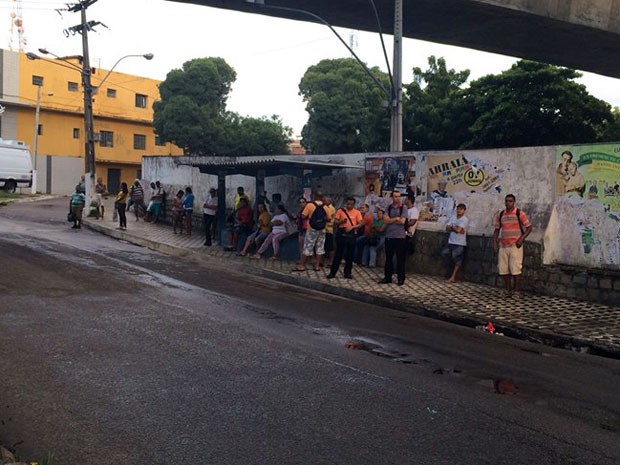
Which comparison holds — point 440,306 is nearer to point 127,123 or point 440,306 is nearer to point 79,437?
point 79,437

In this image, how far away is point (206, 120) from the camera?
145 feet

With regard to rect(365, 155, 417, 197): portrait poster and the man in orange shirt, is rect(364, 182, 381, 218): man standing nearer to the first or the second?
rect(365, 155, 417, 197): portrait poster

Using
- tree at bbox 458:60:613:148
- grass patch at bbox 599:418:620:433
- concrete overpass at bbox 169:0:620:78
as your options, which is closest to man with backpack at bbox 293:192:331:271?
concrete overpass at bbox 169:0:620:78

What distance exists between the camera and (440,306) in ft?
31.6

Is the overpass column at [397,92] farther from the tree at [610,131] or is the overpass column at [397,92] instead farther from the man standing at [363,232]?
the tree at [610,131]

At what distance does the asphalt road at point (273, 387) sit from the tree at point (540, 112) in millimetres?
17815

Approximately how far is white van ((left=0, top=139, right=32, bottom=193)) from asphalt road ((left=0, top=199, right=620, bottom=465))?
25.5 m

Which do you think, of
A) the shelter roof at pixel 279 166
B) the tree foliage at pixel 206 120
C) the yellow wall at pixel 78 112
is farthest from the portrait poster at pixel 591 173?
the yellow wall at pixel 78 112

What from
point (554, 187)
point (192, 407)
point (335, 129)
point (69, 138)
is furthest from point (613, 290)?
point (69, 138)

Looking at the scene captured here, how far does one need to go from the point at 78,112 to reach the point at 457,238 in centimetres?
4177

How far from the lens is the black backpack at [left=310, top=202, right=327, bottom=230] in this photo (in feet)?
40.7

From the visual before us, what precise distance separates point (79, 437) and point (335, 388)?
2.15 meters

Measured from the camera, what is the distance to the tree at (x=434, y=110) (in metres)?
28.1

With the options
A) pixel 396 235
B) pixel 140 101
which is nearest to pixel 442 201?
pixel 396 235
